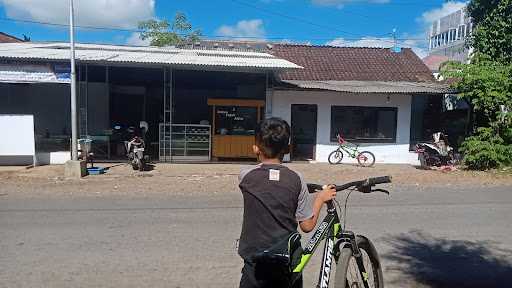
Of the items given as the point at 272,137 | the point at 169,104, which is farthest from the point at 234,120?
the point at 272,137

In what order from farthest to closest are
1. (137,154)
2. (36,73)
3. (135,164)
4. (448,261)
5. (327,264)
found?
(36,73) < (135,164) < (137,154) < (448,261) < (327,264)

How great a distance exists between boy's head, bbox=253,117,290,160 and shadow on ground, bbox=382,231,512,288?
2824 millimetres

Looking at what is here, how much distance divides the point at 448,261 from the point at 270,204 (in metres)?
3.66

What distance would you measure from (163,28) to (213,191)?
1431 inches

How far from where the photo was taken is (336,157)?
17.8m

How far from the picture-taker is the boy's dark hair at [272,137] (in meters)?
2.78

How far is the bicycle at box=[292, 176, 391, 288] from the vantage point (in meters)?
3.04

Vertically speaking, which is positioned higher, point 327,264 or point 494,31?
point 494,31

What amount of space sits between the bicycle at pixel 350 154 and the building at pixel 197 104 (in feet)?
1.53

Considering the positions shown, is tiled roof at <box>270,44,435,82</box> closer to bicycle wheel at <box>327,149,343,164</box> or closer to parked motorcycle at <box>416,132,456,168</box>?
bicycle wheel at <box>327,149,343,164</box>

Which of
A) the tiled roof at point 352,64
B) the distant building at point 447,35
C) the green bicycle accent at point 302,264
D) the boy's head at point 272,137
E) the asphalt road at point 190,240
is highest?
the distant building at point 447,35

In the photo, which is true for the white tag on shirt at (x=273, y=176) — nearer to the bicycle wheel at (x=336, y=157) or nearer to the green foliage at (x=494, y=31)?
the bicycle wheel at (x=336, y=157)

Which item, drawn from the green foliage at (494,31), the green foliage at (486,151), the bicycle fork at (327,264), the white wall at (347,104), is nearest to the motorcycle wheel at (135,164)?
the white wall at (347,104)

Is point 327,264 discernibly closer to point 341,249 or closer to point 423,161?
point 341,249
